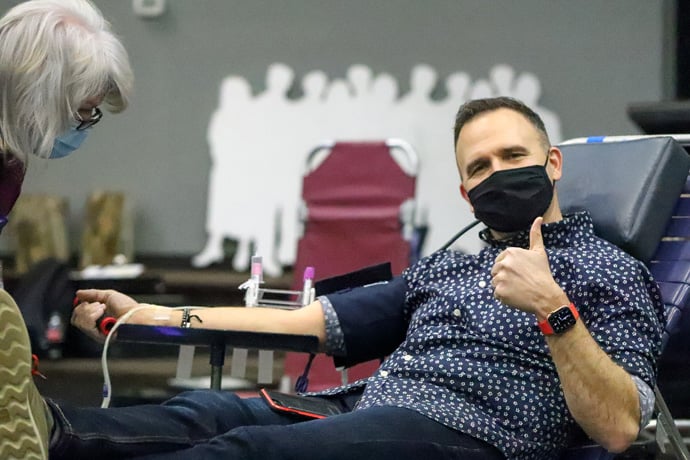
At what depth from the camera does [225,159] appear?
508 cm

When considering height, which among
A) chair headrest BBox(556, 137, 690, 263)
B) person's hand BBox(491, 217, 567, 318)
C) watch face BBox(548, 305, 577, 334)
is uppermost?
chair headrest BBox(556, 137, 690, 263)

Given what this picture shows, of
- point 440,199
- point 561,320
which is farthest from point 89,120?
point 440,199

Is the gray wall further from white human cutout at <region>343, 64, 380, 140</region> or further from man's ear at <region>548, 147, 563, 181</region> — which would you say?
man's ear at <region>548, 147, 563, 181</region>

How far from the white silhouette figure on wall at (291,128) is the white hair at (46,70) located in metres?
3.08

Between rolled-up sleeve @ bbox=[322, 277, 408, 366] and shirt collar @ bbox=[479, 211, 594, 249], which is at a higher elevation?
shirt collar @ bbox=[479, 211, 594, 249]

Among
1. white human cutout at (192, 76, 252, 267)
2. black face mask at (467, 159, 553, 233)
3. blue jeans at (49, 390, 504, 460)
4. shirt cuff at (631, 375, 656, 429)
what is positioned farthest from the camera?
white human cutout at (192, 76, 252, 267)

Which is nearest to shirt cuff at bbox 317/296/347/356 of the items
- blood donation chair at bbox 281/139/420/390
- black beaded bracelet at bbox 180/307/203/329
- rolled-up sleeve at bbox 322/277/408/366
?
rolled-up sleeve at bbox 322/277/408/366

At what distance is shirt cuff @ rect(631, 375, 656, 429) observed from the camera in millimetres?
1665

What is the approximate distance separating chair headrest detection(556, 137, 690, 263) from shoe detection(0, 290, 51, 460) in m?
1.24

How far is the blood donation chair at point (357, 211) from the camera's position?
3756 millimetres

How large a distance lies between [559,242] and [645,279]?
6.9 inches

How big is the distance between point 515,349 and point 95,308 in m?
0.82

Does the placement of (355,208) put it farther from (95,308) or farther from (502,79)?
(95,308)

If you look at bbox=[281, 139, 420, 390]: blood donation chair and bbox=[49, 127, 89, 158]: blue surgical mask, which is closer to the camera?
bbox=[49, 127, 89, 158]: blue surgical mask
